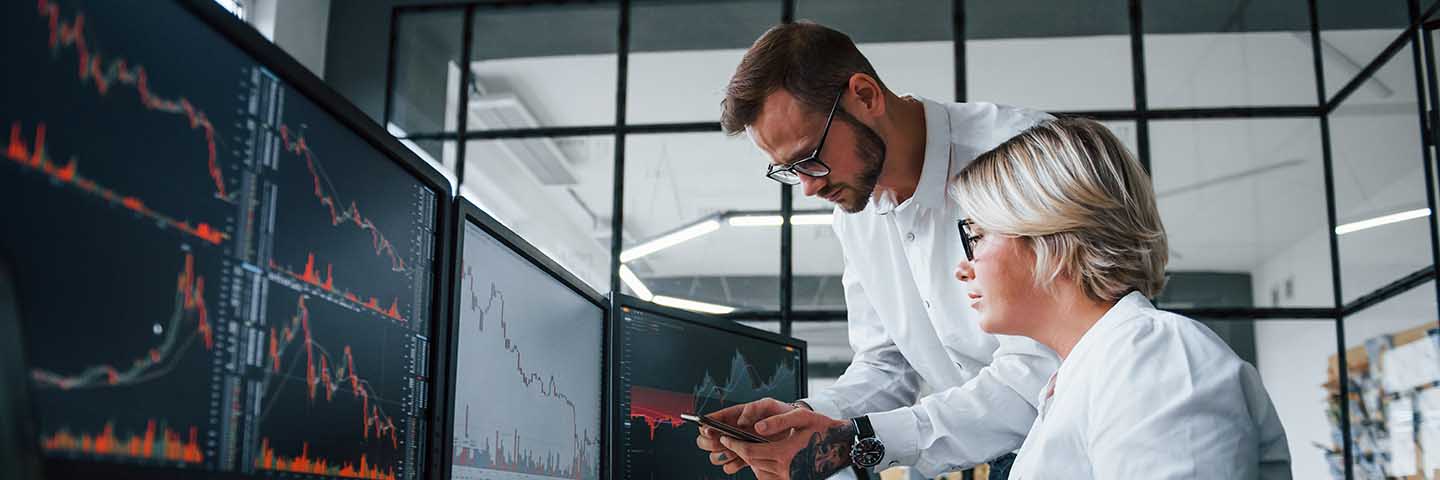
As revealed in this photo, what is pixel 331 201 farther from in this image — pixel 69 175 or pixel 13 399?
pixel 13 399

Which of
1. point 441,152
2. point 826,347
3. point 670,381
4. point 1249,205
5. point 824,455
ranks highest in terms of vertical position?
point 441,152

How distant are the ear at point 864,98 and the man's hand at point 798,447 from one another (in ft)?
1.71

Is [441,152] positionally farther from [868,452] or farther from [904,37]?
[868,452]

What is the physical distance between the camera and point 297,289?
3.11 feet

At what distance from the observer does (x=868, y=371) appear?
2.29 meters

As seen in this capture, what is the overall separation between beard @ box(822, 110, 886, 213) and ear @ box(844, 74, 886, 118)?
17mm

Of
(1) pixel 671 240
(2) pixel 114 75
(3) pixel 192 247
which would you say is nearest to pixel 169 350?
(3) pixel 192 247

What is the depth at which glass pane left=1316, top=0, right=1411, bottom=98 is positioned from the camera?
4.08 metres

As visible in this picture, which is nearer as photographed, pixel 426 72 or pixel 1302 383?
pixel 1302 383

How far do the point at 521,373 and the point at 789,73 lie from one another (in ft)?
2.59

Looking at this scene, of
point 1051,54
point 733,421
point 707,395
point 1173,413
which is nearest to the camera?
point 1173,413

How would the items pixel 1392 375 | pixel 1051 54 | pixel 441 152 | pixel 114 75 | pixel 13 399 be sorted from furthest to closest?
pixel 441 152, pixel 1051 54, pixel 1392 375, pixel 114 75, pixel 13 399

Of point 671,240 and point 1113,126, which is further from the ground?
point 1113,126

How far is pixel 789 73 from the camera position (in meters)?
2.02
